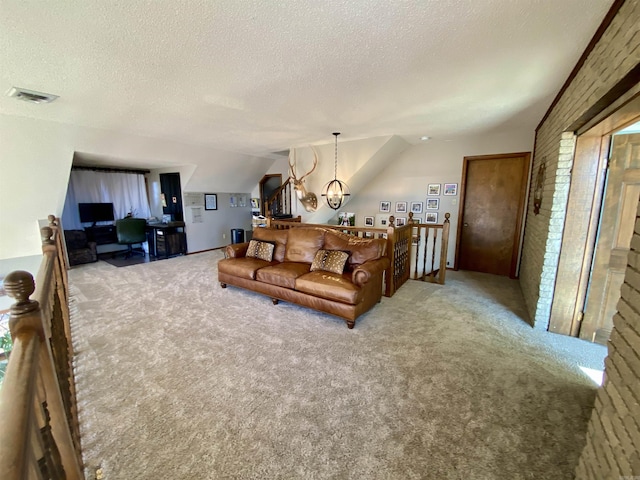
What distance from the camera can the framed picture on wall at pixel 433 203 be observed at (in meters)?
5.15

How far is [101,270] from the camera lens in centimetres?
503

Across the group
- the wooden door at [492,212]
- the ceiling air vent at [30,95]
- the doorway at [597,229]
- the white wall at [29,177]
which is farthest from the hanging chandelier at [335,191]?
the white wall at [29,177]

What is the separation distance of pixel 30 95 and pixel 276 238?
295 centimetres

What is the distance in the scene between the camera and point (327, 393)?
6.37ft

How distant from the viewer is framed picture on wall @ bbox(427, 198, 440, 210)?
5149mm

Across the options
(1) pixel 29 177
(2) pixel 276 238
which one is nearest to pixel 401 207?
(2) pixel 276 238

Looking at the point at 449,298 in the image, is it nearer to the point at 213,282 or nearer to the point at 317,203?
the point at 317,203

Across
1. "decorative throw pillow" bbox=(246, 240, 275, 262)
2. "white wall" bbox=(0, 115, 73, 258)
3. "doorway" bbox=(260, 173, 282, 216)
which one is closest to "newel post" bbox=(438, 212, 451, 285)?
"decorative throw pillow" bbox=(246, 240, 275, 262)

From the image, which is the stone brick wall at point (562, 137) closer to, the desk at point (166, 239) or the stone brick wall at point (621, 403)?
the stone brick wall at point (621, 403)

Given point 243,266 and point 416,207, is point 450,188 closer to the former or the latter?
point 416,207

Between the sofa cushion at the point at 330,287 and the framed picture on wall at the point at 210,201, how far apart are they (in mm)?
4701

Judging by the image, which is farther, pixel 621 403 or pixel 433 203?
pixel 433 203

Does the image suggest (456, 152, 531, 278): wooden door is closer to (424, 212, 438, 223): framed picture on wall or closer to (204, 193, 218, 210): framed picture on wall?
(424, 212, 438, 223): framed picture on wall

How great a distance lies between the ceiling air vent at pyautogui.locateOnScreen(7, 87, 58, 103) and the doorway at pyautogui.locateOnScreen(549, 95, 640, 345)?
491 cm
